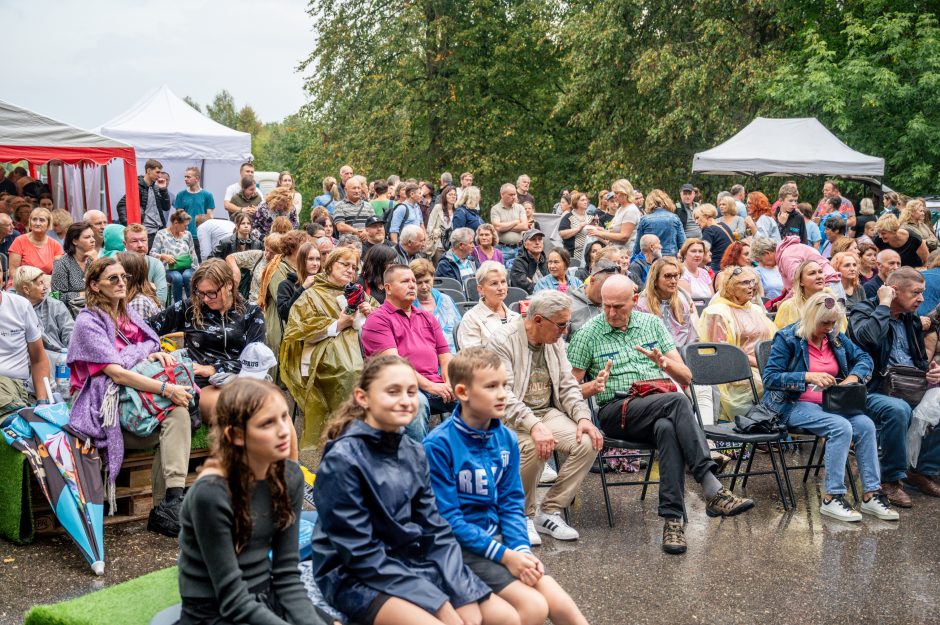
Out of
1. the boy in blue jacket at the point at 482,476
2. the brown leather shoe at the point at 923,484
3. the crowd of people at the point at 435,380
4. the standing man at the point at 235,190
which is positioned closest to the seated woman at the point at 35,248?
the crowd of people at the point at 435,380

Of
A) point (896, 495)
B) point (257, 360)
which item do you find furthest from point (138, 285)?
point (896, 495)

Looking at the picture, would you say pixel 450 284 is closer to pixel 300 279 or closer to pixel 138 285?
pixel 300 279

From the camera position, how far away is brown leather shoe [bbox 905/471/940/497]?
6352mm

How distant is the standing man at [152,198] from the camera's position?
12.7 meters

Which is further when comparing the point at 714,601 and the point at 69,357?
the point at 69,357

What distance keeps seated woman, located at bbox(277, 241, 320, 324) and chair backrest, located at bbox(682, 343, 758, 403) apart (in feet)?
9.45

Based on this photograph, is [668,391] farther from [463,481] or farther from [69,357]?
[69,357]

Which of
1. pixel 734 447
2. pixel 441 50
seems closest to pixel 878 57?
pixel 441 50

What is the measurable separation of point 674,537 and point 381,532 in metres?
2.39

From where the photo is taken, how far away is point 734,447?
6.57 metres

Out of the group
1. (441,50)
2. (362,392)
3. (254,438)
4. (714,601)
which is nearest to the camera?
(254,438)

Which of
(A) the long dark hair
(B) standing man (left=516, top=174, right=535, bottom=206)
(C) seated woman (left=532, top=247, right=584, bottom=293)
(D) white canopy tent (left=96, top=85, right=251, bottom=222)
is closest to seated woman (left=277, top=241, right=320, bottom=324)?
(C) seated woman (left=532, top=247, right=584, bottom=293)

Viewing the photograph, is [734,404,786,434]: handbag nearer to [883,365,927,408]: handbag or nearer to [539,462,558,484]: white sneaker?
[883,365,927,408]: handbag

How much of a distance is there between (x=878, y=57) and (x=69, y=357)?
17.8m
